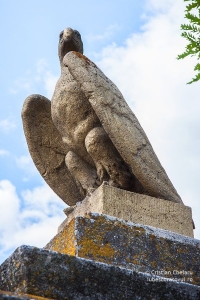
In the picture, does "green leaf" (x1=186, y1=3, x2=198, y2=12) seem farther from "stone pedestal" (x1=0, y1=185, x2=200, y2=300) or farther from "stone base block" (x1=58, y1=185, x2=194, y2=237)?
"stone base block" (x1=58, y1=185, x2=194, y2=237)

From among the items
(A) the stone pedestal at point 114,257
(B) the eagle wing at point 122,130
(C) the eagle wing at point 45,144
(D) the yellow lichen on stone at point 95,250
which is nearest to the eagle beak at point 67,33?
(C) the eagle wing at point 45,144

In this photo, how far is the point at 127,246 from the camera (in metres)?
4.88

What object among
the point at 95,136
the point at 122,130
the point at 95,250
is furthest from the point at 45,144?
the point at 95,250

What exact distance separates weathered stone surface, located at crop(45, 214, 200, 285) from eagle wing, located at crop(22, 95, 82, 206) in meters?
2.20

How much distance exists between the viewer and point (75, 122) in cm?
656

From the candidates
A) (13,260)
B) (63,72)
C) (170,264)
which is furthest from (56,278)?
(63,72)

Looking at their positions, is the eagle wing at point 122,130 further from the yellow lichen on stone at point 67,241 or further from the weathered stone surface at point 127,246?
the yellow lichen on stone at point 67,241

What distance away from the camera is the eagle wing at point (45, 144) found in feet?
24.1

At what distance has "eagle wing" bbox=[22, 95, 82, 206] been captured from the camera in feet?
24.1

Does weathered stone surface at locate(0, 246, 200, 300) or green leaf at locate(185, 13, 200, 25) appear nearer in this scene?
green leaf at locate(185, 13, 200, 25)

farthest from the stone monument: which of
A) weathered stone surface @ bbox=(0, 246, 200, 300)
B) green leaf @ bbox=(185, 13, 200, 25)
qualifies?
green leaf @ bbox=(185, 13, 200, 25)

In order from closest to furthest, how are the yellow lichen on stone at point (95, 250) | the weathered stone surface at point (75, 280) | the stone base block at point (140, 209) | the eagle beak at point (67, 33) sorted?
the weathered stone surface at point (75, 280) → the yellow lichen on stone at point (95, 250) → the stone base block at point (140, 209) → the eagle beak at point (67, 33)

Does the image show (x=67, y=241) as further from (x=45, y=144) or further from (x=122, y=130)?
(x=45, y=144)

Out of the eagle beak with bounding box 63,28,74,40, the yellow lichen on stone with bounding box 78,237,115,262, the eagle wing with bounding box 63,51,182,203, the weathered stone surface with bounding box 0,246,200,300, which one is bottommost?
the weathered stone surface with bounding box 0,246,200,300
